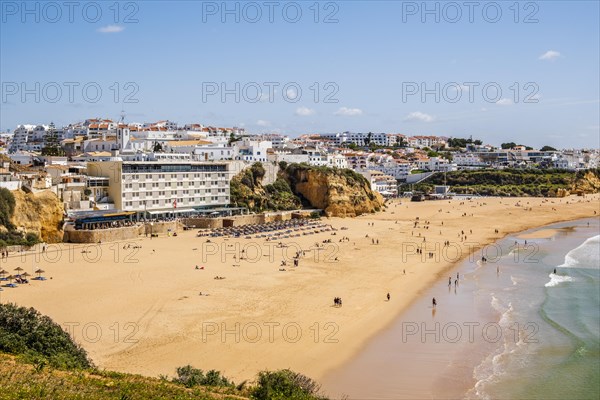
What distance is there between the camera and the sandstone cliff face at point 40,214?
33344 millimetres

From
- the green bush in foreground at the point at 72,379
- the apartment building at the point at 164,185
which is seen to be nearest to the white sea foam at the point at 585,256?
the green bush in foreground at the point at 72,379

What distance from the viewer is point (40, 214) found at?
113ft

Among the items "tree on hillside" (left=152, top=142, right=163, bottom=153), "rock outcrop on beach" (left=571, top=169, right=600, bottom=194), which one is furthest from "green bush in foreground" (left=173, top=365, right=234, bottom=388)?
"rock outcrop on beach" (left=571, top=169, right=600, bottom=194)

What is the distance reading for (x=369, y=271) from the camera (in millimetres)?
31250

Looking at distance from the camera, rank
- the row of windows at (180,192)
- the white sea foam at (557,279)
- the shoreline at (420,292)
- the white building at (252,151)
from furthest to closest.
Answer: the white building at (252,151), the row of windows at (180,192), the white sea foam at (557,279), the shoreline at (420,292)

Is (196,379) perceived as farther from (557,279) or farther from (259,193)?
(259,193)

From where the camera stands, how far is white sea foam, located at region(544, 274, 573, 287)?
94.8 feet

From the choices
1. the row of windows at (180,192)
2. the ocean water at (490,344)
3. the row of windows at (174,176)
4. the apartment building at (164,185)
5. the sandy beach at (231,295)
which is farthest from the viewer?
the row of windows at (180,192)

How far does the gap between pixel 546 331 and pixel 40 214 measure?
2903cm

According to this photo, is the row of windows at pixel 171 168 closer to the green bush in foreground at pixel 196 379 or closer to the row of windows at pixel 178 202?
the row of windows at pixel 178 202

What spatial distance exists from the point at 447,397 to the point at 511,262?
22.4 meters

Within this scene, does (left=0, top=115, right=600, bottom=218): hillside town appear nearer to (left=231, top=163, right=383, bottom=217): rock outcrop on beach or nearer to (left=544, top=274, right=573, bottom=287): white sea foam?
(left=231, top=163, right=383, bottom=217): rock outcrop on beach

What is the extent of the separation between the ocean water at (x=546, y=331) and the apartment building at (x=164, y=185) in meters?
26.0

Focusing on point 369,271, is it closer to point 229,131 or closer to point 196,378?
point 196,378
